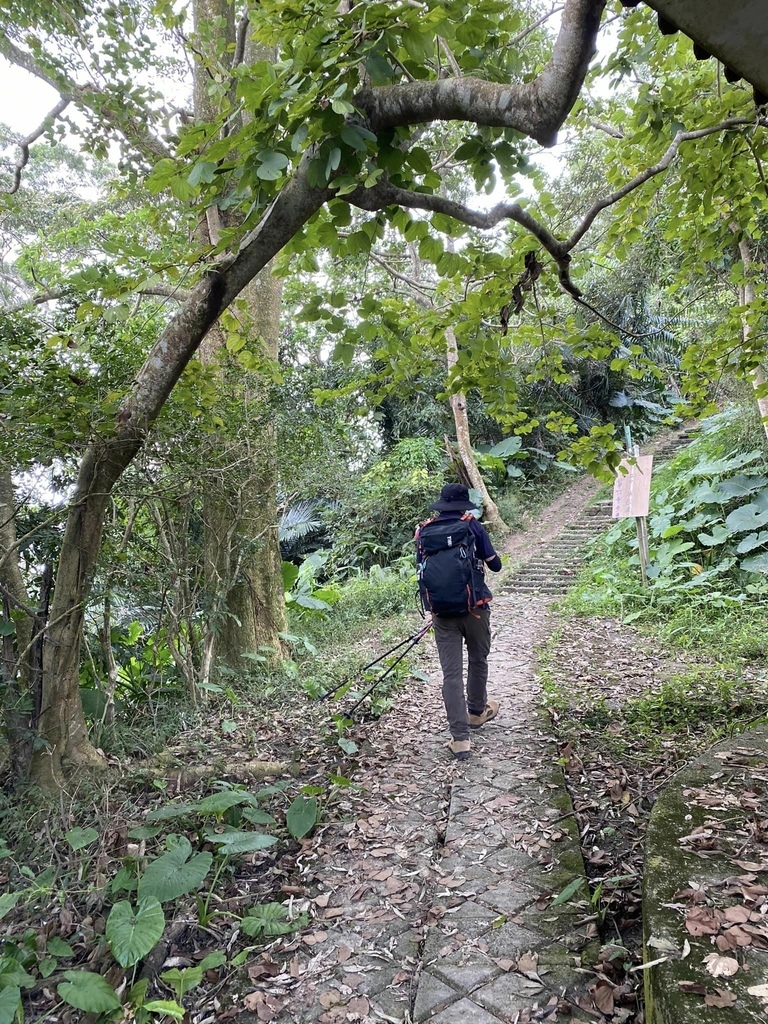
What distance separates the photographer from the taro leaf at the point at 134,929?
2.20 metres

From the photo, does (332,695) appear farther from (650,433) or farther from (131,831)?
(650,433)

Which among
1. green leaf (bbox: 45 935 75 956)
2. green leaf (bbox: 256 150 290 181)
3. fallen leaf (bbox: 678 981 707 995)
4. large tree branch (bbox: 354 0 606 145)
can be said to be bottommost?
green leaf (bbox: 45 935 75 956)

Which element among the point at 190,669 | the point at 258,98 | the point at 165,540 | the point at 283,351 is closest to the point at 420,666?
the point at 190,669

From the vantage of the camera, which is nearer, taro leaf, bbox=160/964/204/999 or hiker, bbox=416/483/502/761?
taro leaf, bbox=160/964/204/999

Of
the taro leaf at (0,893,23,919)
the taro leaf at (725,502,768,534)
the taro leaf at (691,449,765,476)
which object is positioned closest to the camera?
the taro leaf at (0,893,23,919)

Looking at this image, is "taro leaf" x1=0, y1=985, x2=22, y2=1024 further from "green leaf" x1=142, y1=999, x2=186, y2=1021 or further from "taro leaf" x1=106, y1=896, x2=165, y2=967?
"green leaf" x1=142, y1=999, x2=186, y2=1021

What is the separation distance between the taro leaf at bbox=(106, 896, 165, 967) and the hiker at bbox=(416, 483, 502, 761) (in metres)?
2.16

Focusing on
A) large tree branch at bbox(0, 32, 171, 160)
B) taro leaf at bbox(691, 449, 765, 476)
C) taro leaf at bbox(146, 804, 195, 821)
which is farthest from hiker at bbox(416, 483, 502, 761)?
taro leaf at bbox(691, 449, 765, 476)

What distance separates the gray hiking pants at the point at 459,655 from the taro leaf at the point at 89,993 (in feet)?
7.97

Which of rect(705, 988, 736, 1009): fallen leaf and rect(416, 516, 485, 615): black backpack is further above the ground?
rect(416, 516, 485, 615): black backpack

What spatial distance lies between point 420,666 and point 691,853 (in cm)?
424

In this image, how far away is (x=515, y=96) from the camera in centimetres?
232

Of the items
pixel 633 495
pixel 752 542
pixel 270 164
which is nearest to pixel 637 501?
pixel 633 495

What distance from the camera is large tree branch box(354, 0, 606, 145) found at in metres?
2.12
